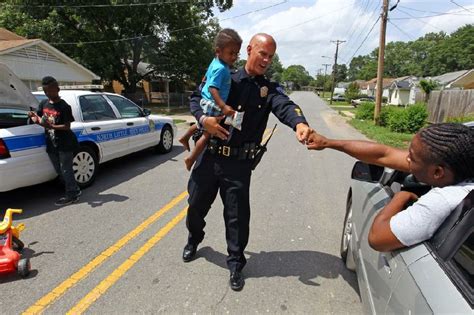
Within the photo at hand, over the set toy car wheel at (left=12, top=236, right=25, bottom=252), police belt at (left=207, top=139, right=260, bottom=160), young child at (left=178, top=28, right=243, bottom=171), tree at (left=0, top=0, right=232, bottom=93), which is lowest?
toy car wheel at (left=12, top=236, right=25, bottom=252)

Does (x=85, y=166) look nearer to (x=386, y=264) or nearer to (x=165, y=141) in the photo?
(x=165, y=141)

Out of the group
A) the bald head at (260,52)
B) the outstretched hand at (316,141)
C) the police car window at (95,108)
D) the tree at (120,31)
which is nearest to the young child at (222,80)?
the bald head at (260,52)

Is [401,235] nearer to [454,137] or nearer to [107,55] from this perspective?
[454,137]

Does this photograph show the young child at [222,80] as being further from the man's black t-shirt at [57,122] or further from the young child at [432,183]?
the man's black t-shirt at [57,122]

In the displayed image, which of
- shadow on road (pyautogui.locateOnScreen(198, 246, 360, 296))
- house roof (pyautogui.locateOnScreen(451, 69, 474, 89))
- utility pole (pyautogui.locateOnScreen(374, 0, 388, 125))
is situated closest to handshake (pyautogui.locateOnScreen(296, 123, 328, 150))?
shadow on road (pyautogui.locateOnScreen(198, 246, 360, 296))

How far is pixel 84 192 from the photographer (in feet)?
18.1

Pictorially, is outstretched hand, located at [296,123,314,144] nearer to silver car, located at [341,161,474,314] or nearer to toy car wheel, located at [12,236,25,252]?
silver car, located at [341,161,474,314]

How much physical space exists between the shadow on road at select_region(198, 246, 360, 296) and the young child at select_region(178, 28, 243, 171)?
1.39 meters

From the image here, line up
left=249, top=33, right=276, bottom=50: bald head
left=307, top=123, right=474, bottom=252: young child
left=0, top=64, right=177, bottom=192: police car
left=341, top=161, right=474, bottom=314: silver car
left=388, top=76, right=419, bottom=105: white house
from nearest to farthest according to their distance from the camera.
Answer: left=341, top=161, right=474, bottom=314: silver car < left=307, top=123, right=474, bottom=252: young child < left=249, top=33, right=276, bottom=50: bald head < left=0, top=64, right=177, bottom=192: police car < left=388, top=76, right=419, bottom=105: white house

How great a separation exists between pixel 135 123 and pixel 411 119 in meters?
13.1

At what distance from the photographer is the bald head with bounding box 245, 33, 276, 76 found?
2.51 metres

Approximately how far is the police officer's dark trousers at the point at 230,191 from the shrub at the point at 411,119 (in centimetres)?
1479

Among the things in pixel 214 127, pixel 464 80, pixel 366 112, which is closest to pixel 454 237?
pixel 214 127

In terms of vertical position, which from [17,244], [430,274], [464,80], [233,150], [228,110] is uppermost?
[464,80]
